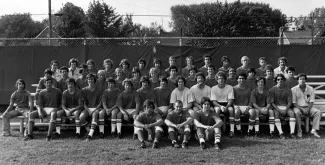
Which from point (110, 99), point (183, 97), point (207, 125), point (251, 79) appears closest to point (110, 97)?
point (110, 99)

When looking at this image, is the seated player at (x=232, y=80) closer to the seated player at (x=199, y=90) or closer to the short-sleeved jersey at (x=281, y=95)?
the seated player at (x=199, y=90)

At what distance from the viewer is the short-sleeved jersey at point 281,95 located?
684 cm

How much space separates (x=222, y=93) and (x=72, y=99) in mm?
3291

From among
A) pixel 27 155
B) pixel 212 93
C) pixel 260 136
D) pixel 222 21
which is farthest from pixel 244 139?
pixel 222 21

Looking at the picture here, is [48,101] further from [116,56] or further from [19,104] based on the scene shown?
[116,56]

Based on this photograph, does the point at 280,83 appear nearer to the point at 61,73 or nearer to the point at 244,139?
the point at 244,139

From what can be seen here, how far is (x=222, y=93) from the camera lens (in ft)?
22.5

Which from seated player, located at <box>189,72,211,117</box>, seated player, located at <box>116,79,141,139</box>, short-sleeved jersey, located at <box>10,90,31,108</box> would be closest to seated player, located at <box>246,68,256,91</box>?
seated player, located at <box>189,72,211,117</box>

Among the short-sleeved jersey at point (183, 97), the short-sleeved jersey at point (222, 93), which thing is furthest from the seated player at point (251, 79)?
the short-sleeved jersey at point (183, 97)

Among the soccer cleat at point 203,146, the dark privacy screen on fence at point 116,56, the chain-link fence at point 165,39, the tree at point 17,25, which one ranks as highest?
the tree at point 17,25

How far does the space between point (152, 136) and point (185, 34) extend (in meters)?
22.9

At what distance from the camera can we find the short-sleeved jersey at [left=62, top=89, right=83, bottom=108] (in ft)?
22.5

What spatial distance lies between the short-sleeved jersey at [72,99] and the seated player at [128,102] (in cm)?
86

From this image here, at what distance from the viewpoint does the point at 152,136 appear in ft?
20.0
